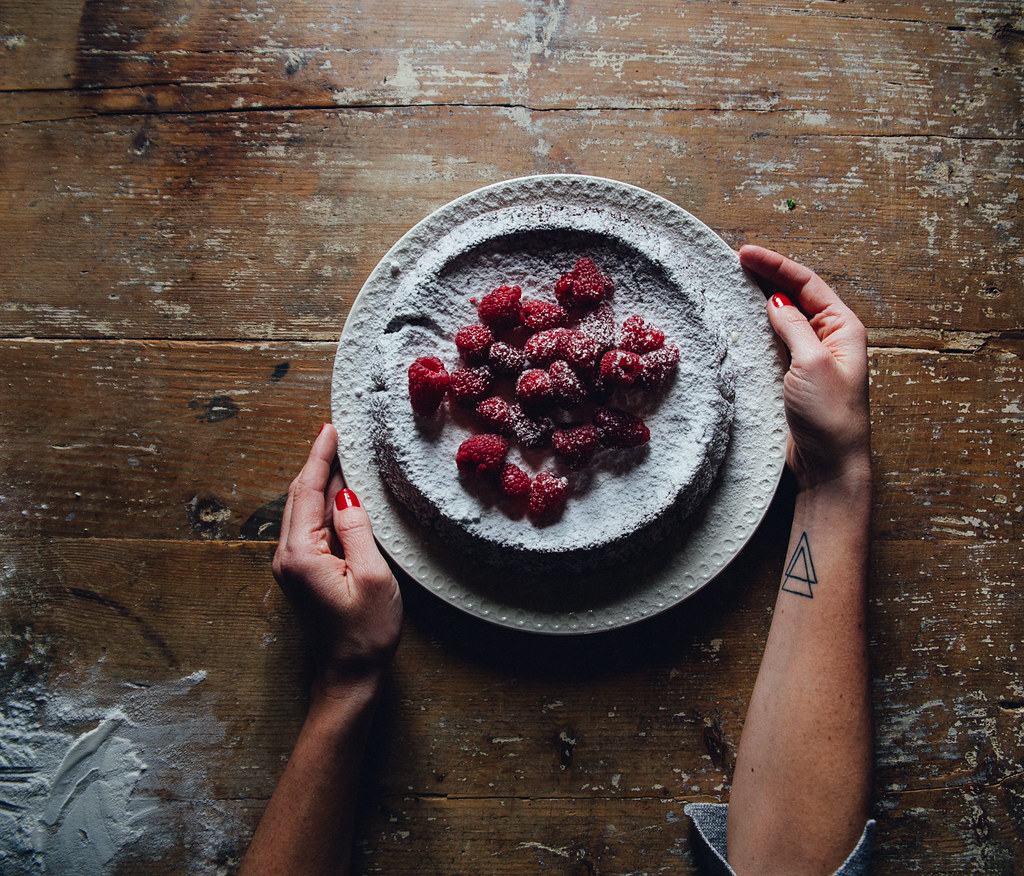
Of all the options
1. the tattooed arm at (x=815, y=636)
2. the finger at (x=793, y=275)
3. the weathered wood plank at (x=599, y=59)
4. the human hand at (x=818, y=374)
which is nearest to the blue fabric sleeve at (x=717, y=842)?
the tattooed arm at (x=815, y=636)

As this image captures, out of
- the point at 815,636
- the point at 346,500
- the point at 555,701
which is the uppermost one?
the point at 346,500

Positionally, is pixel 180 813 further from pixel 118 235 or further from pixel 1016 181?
pixel 1016 181

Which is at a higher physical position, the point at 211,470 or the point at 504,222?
the point at 504,222

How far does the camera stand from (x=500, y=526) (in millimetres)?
1454

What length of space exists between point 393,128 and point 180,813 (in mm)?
1681

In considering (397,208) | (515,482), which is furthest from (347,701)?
(397,208)

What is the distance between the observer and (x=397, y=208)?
1686 millimetres

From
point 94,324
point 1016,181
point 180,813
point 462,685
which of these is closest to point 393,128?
point 94,324

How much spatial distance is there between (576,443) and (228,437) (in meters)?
0.84

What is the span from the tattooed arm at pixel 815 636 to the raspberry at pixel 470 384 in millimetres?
645

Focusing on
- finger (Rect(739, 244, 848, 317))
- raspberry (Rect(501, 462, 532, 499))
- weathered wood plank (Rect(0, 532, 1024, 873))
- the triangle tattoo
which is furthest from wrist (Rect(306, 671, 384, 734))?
finger (Rect(739, 244, 848, 317))

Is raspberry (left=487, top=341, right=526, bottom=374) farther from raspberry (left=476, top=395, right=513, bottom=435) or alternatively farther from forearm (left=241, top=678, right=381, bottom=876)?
forearm (left=241, top=678, right=381, bottom=876)

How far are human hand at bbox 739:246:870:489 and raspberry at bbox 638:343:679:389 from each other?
0.26 m

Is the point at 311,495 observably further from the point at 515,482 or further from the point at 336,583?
the point at 515,482
